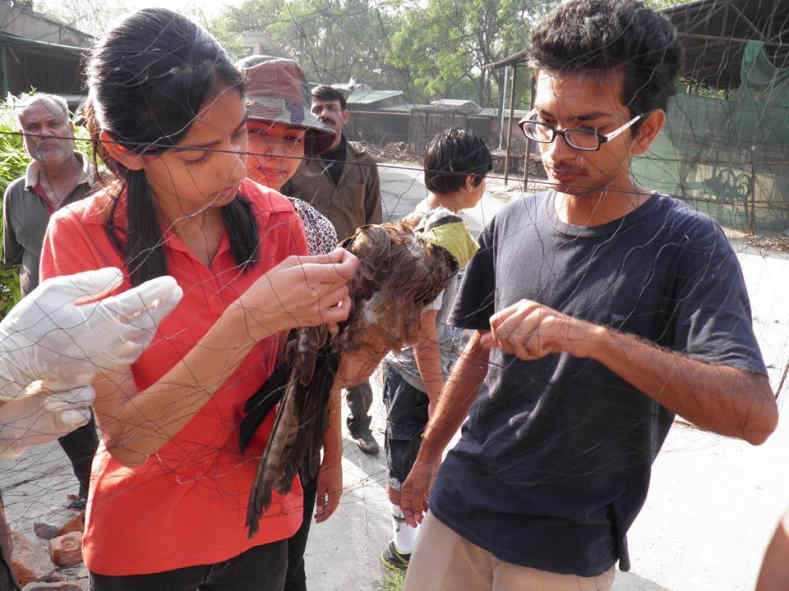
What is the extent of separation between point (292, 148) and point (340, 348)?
0.74 metres

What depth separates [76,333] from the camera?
Answer: 1.03 metres

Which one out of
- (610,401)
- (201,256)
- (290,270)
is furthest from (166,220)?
(610,401)

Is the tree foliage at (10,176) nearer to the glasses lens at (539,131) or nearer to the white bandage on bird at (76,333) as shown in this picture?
the white bandage on bird at (76,333)

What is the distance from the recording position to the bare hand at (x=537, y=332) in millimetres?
1042

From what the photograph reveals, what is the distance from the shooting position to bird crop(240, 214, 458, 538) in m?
1.15

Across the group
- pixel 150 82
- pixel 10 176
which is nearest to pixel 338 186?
pixel 150 82

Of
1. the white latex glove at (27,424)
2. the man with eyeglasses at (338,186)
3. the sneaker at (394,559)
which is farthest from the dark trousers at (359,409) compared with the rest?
the white latex glove at (27,424)

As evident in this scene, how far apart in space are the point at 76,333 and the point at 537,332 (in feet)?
2.57

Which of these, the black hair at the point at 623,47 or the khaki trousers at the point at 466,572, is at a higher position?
the black hair at the point at 623,47

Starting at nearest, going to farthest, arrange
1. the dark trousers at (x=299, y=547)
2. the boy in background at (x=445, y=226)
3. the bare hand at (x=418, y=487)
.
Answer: the boy in background at (x=445, y=226) → the bare hand at (x=418, y=487) → the dark trousers at (x=299, y=547)

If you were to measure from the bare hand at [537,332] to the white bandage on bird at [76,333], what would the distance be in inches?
22.6

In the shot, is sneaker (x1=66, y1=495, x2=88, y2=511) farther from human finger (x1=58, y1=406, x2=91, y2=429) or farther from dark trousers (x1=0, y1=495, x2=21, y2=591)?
human finger (x1=58, y1=406, x2=91, y2=429)

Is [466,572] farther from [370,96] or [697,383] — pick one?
[370,96]

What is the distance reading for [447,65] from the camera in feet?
6.38
